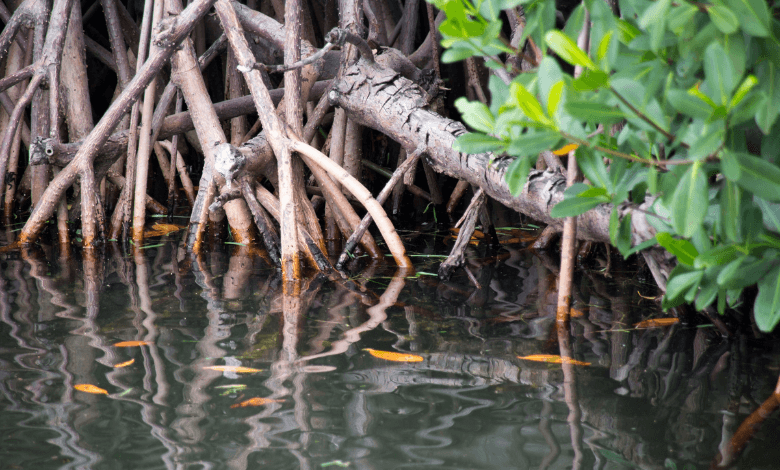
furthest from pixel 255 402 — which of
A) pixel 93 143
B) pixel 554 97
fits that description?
pixel 93 143

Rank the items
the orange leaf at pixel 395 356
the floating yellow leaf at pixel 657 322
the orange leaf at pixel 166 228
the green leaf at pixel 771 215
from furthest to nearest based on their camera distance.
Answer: the orange leaf at pixel 166 228 < the floating yellow leaf at pixel 657 322 < the orange leaf at pixel 395 356 < the green leaf at pixel 771 215

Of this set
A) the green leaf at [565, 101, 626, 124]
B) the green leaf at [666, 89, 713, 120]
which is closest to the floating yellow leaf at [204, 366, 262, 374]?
the green leaf at [565, 101, 626, 124]

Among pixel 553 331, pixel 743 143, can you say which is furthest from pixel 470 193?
pixel 743 143

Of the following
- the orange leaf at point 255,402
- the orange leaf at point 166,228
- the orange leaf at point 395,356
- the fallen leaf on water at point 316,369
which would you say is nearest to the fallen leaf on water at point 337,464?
the orange leaf at point 255,402

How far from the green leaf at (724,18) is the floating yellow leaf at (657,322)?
66.4 inches

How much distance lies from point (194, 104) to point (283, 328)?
206cm

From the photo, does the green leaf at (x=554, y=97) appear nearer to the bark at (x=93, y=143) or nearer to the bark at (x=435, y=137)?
the bark at (x=435, y=137)

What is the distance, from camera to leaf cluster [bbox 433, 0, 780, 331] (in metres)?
0.98

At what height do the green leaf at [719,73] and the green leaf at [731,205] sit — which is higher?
the green leaf at [719,73]

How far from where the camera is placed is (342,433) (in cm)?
167

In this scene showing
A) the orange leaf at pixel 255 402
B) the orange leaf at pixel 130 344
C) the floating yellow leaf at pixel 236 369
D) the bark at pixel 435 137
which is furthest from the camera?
the bark at pixel 435 137

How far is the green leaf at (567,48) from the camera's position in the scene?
3.42 feet

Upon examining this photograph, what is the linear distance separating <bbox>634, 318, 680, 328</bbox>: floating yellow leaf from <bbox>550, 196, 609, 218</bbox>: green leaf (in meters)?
1.31

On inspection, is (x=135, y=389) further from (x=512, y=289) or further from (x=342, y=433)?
(x=512, y=289)
